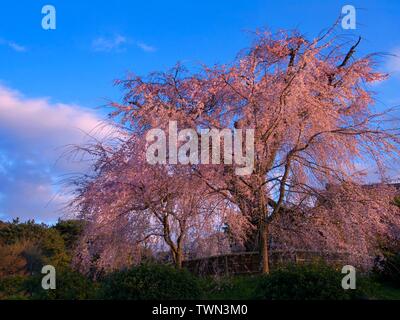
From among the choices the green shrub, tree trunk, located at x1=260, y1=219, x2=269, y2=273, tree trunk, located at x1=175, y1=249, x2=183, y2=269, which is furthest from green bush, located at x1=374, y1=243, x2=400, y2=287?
tree trunk, located at x1=175, y1=249, x2=183, y2=269

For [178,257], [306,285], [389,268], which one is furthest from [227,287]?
[389,268]

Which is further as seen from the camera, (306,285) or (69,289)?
(69,289)

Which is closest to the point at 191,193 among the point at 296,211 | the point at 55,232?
the point at 296,211

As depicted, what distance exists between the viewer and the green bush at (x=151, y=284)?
10.6 metres

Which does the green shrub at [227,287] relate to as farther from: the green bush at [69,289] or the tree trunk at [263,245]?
the green bush at [69,289]

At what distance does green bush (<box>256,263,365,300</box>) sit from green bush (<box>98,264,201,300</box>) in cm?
162

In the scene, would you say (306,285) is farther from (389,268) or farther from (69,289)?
(389,268)

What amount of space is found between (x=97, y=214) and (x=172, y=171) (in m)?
2.51

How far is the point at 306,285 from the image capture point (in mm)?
10227

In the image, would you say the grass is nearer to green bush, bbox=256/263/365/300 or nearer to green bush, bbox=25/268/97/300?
green bush, bbox=256/263/365/300

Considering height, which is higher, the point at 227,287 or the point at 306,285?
the point at 306,285

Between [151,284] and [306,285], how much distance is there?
3082 millimetres
